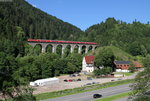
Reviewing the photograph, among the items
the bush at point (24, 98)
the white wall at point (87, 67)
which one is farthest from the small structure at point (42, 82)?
the bush at point (24, 98)

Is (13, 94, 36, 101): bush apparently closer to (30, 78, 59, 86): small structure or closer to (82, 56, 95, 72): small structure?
(30, 78, 59, 86): small structure

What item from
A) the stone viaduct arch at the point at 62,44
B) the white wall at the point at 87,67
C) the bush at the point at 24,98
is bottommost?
the white wall at the point at 87,67

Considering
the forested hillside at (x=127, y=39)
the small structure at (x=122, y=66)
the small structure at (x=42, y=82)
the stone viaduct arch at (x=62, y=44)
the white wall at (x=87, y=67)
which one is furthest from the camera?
the forested hillside at (x=127, y=39)

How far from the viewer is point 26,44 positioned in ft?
356

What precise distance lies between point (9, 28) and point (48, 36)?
78.3 meters

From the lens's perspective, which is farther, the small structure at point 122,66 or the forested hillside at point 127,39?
the forested hillside at point 127,39

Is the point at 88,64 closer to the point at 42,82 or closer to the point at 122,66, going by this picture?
the point at 122,66

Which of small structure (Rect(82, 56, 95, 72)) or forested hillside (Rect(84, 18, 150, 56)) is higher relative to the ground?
forested hillside (Rect(84, 18, 150, 56))

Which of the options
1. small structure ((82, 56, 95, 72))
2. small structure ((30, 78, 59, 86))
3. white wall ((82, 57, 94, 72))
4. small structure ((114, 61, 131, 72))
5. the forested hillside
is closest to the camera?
small structure ((30, 78, 59, 86))

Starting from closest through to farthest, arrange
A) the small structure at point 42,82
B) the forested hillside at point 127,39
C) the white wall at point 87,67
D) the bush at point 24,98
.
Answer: the bush at point 24,98 → the small structure at point 42,82 → the white wall at point 87,67 → the forested hillside at point 127,39

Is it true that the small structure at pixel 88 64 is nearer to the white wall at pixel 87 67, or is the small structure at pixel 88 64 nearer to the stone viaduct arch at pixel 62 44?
the white wall at pixel 87 67

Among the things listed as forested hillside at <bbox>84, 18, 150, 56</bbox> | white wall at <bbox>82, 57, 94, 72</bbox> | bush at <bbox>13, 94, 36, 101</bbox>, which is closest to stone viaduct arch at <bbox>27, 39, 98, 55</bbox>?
forested hillside at <bbox>84, 18, 150, 56</bbox>

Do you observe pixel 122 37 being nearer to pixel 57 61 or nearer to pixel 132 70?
pixel 132 70

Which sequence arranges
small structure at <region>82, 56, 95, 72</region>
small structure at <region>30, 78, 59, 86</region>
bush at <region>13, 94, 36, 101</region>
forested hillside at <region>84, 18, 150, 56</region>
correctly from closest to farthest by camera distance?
bush at <region>13, 94, 36, 101</region>, small structure at <region>30, 78, 59, 86</region>, small structure at <region>82, 56, 95, 72</region>, forested hillside at <region>84, 18, 150, 56</region>
